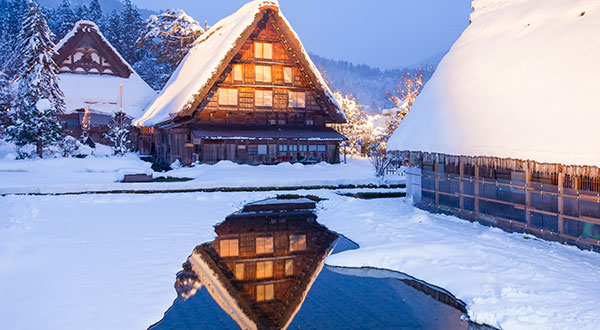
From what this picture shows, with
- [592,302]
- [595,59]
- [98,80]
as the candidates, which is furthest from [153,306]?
[98,80]

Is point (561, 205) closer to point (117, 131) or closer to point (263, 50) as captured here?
point (263, 50)

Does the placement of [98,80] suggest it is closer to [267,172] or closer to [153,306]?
[267,172]

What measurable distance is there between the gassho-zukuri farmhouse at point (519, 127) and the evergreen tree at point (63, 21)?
6171 centimetres

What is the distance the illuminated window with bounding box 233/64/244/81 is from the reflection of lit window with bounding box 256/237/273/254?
777 inches

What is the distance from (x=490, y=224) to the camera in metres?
12.1

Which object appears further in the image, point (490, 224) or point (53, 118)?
point (53, 118)

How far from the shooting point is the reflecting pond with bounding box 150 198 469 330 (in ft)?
21.0

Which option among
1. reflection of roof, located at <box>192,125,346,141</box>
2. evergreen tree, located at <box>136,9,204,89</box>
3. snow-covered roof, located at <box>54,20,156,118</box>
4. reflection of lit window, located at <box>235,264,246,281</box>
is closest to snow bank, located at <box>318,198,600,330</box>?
reflection of lit window, located at <box>235,264,246,281</box>

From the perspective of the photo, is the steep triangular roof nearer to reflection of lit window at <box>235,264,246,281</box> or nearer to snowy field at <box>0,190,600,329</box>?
snowy field at <box>0,190,600,329</box>

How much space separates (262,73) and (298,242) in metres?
20.7

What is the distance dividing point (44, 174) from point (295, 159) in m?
14.6

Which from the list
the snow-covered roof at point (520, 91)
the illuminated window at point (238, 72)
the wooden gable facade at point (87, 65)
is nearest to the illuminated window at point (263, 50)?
the illuminated window at point (238, 72)

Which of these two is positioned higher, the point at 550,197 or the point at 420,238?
the point at 550,197

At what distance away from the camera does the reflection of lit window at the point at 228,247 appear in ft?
32.7
